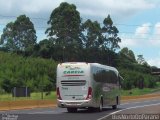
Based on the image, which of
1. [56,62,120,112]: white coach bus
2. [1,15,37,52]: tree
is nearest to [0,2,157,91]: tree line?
[1,15,37,52]: tree

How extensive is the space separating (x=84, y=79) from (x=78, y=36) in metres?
85.8

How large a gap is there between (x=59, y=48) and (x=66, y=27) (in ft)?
19.5

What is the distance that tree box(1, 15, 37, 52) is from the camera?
12500cm

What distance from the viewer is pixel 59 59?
373 ft

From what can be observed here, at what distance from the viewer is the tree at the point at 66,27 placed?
114 metres

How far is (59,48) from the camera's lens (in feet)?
367

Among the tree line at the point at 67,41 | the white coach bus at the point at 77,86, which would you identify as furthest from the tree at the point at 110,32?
the white coach bus at the point at 77,86

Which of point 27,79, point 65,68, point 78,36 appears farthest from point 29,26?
point 65,68

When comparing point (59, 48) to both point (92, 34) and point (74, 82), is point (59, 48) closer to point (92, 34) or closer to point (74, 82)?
point (92, 34)

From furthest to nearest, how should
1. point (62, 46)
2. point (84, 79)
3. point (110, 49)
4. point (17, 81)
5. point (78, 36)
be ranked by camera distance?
1. point (110, 49)
2. point (78, 36)
3. point (62, 46)
4. point (17, 81)
5. point (84, 79)

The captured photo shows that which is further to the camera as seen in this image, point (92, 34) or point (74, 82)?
point (92, 34)

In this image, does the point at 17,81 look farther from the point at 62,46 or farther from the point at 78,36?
the point at 78,36

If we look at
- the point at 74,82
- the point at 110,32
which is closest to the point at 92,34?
the point at 110,32

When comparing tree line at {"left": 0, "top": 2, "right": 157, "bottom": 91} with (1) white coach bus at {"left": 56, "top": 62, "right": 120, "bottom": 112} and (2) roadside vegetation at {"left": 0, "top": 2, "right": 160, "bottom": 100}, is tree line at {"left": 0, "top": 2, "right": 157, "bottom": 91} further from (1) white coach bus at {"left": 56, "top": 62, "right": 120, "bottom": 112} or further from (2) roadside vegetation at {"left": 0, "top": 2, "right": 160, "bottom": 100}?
(1) white coach bus at {"left": 56, "top": 62, "right": 120, "bottom": 112}
